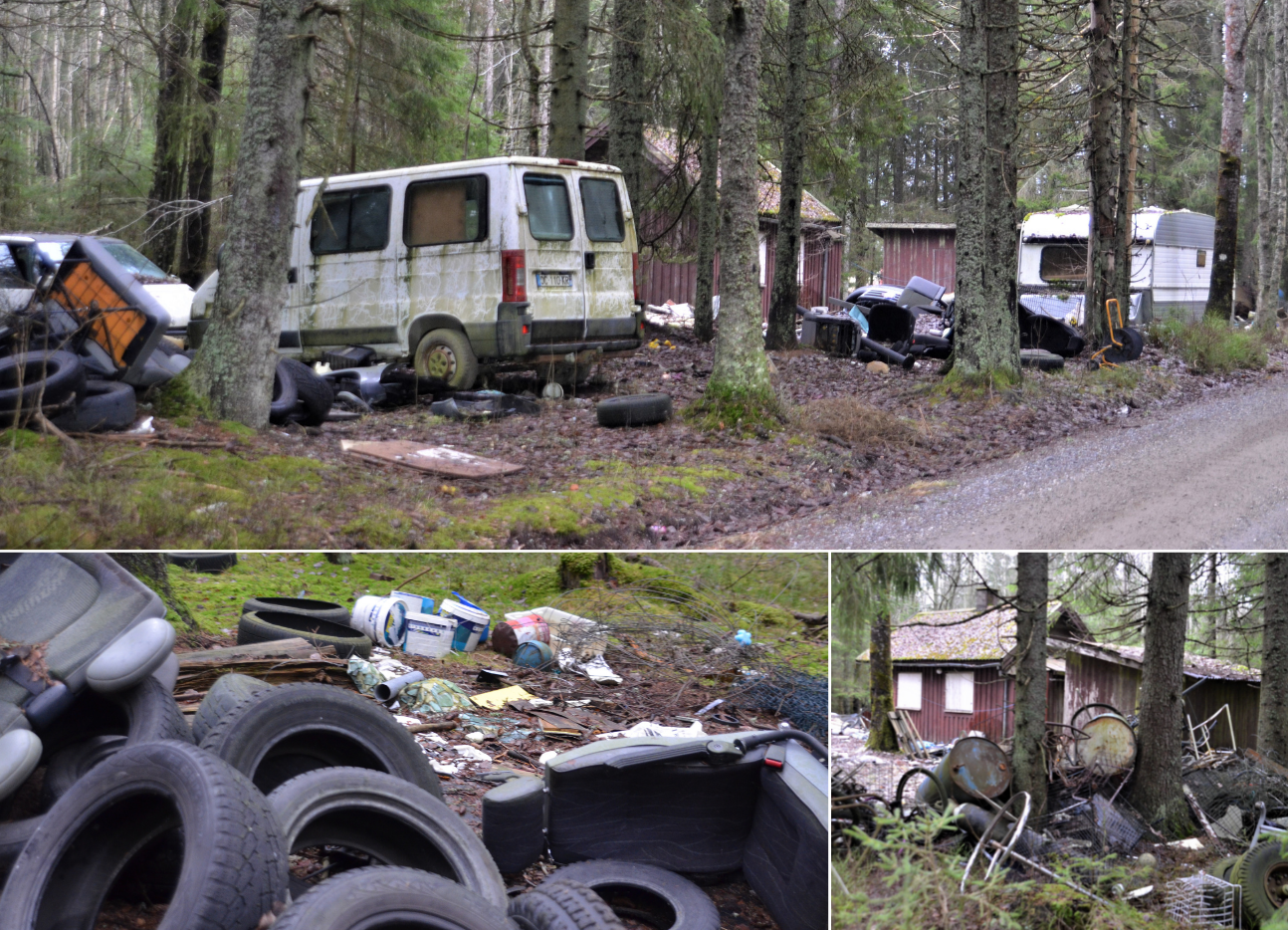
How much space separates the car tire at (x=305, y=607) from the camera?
17.4 ft

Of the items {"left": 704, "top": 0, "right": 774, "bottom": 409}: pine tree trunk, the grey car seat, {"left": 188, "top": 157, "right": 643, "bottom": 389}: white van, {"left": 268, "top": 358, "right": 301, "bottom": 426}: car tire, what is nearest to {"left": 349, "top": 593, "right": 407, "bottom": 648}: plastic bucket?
the grey car seat

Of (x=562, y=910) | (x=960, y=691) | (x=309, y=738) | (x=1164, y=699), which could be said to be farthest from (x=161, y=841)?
(x=1164, y=699)

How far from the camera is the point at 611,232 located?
38.4 feet

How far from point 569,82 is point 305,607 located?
999 cm

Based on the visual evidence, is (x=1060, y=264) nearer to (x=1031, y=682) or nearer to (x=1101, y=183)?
(x=1101, y=183)

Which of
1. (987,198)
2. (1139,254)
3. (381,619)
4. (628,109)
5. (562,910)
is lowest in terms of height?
(562,910)

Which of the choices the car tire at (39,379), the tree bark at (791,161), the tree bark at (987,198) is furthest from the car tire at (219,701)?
the tree bark at (791,161)

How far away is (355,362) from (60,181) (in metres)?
14.3

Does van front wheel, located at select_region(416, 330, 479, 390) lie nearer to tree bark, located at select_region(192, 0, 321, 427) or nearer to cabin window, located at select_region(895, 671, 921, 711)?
tree bark, located at select_region(192, 0, 321, 427)

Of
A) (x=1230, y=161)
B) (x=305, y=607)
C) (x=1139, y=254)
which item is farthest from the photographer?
(x=1139, y=254)

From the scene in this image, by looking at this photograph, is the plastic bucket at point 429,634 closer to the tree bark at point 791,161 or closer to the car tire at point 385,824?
the car tire at point 385,824

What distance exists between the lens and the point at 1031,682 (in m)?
8.07

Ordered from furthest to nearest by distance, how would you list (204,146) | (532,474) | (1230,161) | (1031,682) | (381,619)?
(1230,161) → (204,146) → (1031,682) → (532,474) → (381,619)

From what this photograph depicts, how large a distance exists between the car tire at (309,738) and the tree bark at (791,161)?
1324cm
